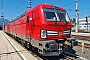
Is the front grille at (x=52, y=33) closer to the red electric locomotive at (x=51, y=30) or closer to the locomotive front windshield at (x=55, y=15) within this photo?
the red electric locomotive at (x=51, y=30)

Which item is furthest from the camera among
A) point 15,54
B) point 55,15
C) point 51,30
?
point 15,54

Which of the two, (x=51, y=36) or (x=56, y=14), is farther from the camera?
(x=56, y=14)

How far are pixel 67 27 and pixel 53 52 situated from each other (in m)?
1.75

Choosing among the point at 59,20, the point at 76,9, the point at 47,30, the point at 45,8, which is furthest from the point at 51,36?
the point at 76,9

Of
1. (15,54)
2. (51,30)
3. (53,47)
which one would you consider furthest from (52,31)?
(15,54)

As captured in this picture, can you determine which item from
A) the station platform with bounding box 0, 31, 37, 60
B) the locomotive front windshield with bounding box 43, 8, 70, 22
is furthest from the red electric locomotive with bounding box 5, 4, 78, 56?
the station platform with bounding box 0, 31, 37, 60

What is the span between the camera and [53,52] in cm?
834

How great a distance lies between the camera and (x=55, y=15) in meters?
8.95

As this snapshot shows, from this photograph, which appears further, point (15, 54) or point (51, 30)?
point (15, 54)

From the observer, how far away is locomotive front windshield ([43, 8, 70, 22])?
8680mm

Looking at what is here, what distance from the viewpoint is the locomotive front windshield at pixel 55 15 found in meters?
8.68

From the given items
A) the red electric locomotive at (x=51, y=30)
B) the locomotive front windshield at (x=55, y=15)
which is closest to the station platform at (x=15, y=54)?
the red electric locomotive at (x=51, y=30)

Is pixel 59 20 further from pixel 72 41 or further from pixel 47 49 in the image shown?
pixel 47 49

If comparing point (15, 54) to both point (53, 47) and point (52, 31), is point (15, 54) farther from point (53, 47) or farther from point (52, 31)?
point (53, 47)
